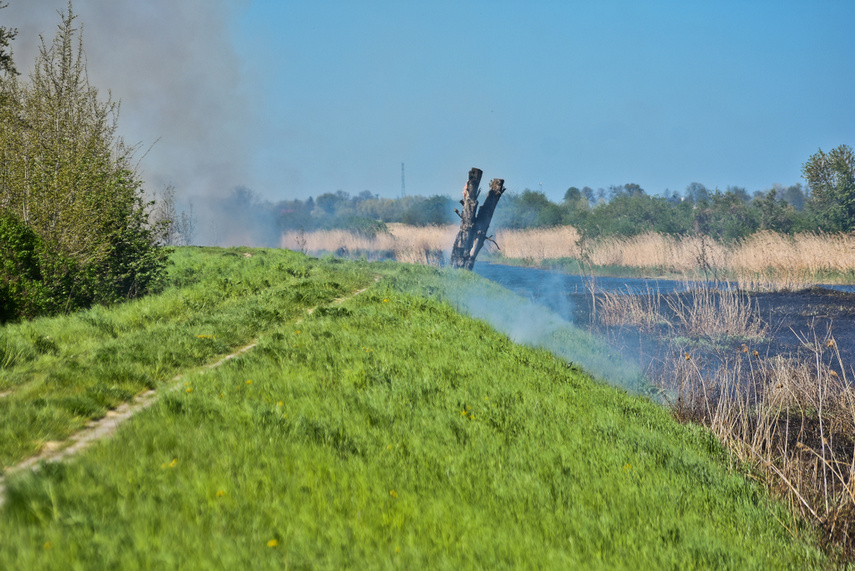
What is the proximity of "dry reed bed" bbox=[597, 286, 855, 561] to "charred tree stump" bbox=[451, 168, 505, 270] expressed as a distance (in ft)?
23.2

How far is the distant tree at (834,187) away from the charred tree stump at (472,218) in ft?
75.5

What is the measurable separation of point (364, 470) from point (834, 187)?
4165 cm

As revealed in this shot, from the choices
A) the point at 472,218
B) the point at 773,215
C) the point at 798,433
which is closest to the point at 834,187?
the point at 773,215

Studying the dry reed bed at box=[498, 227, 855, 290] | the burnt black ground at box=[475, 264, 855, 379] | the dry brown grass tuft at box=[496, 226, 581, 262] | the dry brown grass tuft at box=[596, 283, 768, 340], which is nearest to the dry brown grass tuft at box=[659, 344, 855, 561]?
the burnt black ground at box=[475, 264, 855, 379]

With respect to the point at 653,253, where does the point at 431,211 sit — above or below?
above

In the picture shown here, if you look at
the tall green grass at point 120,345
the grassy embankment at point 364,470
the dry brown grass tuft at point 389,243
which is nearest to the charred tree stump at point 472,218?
the dry brown grass tuft at point 389,243

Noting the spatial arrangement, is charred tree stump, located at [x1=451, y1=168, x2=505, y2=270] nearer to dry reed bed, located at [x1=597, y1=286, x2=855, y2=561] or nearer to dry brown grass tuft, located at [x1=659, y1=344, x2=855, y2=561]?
dry reed bed, located at [x1=597, y1=286, x2=855, y2=561]

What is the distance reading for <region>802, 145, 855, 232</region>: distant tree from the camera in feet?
118

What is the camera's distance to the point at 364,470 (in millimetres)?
4637

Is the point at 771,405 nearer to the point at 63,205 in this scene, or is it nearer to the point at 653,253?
the point at 63,205

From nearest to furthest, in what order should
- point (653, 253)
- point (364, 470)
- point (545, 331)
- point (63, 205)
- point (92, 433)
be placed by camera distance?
1. point (364, 470)
2. point (92, 433)
3. point (63, 205)
4. point (545, 331)
5. point (653, 253)

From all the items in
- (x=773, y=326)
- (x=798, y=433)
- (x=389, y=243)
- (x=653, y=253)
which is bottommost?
(x=798, y=433)

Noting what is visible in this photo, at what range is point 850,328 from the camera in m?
16.6

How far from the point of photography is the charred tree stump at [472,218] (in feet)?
83.1
